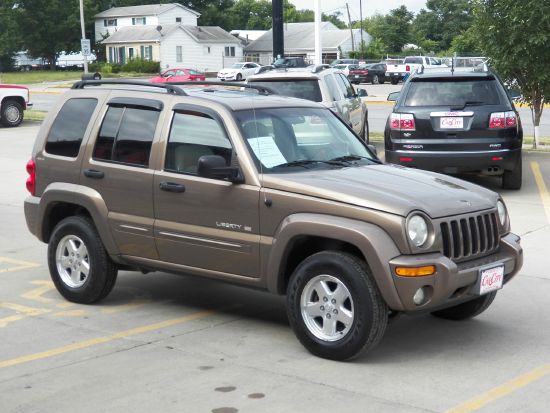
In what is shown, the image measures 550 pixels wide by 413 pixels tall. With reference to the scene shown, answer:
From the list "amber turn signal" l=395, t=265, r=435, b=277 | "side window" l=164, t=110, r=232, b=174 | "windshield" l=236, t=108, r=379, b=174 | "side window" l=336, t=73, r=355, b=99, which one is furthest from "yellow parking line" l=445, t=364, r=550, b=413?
"side window" l=336, t=73, r=355, b=99

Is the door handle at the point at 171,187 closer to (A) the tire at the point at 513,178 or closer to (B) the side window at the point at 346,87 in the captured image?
(A) the tire at the point at 513,178

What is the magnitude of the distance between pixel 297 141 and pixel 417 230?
4.91ft

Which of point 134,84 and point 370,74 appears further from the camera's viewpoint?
point 370,74

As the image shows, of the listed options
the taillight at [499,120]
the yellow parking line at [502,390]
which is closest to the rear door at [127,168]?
the yellow parking line at [502,390]

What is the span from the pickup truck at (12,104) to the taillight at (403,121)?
54.5 feet

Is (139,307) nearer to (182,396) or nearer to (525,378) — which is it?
(182,396)

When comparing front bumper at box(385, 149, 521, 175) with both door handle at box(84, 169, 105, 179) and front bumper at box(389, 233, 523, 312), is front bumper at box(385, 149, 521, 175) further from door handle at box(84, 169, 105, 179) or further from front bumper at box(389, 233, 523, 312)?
front bumper at box(389, 233, 523, 312)

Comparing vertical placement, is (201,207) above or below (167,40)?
below

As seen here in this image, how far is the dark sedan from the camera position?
209 ft

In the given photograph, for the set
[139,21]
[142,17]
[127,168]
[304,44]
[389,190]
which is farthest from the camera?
[304,44]

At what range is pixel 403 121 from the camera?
1375cm

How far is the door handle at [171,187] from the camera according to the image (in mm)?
7215

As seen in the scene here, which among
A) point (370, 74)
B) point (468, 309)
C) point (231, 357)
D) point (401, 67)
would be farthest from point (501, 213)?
point (370, 74)

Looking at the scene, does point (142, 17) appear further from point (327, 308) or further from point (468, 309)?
point (327, 308)
